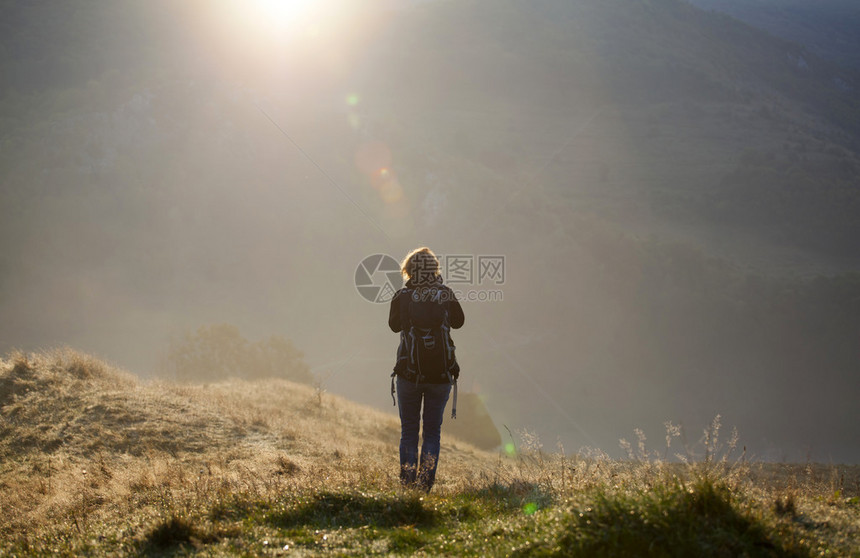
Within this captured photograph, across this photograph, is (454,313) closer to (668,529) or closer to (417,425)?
(417,425)

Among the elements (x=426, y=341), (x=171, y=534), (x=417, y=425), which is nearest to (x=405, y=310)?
(x=426, y=341)

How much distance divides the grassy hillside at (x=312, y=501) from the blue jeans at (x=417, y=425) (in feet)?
0.93

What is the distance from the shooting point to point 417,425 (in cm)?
507

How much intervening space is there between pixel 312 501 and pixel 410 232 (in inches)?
2016

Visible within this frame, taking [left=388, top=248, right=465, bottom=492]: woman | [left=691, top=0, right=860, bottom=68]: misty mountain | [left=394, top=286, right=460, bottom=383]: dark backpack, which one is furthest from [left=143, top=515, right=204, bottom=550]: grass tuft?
[left=691, top=0, right=860, bottom=68]: misty mountain

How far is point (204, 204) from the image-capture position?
57.2m

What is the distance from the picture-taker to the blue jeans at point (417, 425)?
4.94m

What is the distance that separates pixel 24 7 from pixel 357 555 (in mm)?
111054

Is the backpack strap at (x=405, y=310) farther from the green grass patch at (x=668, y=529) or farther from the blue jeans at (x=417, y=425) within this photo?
the green grass patch at (x=668, y=529)

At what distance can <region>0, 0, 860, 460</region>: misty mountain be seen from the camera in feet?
144

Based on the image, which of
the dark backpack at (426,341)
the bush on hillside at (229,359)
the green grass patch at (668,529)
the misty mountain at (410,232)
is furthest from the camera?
the misty mountain at (410,232)

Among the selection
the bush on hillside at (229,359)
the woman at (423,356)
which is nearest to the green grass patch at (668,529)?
the woman at (423,356)

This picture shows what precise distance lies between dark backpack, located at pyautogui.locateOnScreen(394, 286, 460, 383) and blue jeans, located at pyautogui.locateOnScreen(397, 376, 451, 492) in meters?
0.12

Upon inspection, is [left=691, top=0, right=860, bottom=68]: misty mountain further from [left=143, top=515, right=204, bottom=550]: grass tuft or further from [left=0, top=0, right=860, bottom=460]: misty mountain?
[left=143, top=515, right=204, bottom=550]: grass tuft
